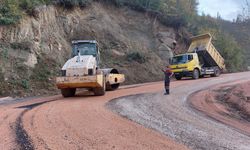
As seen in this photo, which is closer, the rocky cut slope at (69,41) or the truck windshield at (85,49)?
the truck windshield at (85,49)

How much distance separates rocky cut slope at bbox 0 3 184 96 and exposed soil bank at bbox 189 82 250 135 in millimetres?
9854

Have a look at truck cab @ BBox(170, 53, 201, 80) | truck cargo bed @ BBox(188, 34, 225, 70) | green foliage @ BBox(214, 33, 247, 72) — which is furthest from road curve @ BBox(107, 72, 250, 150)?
green foliage @ BBox(214, 33, 247, 72)

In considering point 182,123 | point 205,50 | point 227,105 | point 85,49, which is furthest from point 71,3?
point 182,123

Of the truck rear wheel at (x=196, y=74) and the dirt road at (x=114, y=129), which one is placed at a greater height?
the truck rear wheel at (x=196, y=74)

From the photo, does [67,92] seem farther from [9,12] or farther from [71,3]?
[71,3]

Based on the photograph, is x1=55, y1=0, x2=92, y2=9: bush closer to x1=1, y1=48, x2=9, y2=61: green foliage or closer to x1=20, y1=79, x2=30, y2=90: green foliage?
x1=1, y1=48, x2=9, y2=61: green foliage

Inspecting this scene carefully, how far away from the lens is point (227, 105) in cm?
1428

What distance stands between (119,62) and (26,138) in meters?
23.2

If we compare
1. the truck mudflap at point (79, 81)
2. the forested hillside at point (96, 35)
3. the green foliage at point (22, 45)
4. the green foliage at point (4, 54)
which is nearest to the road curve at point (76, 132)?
the truck mudflap at point (79, 81)

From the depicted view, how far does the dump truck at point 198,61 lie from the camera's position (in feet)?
96.4

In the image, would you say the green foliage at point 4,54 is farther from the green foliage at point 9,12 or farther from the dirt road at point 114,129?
the dirt road at point 114,129

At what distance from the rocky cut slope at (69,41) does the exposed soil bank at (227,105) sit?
985 cm

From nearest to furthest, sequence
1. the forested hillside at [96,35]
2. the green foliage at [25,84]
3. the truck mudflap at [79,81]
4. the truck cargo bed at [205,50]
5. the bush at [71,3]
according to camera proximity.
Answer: the truck mudflap at [79,81] → the green foliage at [25,84] → the forested hillside at [96,35] → the bush at [71,3] → the truck cargo bed at [205,50]

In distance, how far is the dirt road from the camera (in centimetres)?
771
